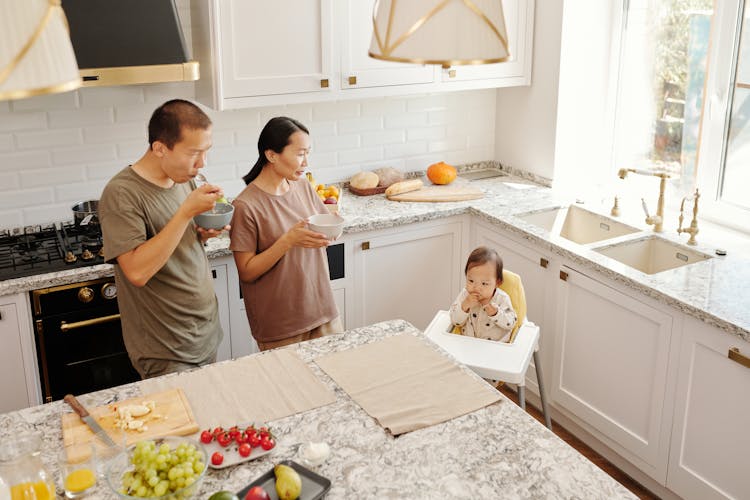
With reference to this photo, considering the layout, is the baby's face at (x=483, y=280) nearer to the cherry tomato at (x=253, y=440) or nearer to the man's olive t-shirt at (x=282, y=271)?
the man's olive t-shirt at (x=282, y=271)

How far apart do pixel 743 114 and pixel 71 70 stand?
11.0ft

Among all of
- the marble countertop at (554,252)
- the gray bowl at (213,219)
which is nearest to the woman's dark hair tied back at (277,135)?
the gray bowl at (213,219)

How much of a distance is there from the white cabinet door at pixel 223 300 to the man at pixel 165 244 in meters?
0.63

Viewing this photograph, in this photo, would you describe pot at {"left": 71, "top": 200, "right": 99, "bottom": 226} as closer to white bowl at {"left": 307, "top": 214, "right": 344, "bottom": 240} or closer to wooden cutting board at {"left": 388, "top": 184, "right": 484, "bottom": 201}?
white bowl at {"left": 307, "top": 214, "right": 344, "bottom": 240}

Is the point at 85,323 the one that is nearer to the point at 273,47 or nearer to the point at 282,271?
the point at 282,271

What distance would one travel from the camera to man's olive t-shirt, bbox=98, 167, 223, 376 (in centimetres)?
264

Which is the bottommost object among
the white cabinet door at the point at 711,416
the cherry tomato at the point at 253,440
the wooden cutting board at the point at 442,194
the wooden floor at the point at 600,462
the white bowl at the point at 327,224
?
the wooden floor at the point at 600,462

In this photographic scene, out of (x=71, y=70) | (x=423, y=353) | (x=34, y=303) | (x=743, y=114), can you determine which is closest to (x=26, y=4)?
(x=71, y=70)

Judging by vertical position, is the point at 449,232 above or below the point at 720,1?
below

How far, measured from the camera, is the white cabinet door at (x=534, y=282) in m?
3.77

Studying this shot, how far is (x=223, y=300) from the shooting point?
3.65 m

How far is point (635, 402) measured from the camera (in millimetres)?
3363

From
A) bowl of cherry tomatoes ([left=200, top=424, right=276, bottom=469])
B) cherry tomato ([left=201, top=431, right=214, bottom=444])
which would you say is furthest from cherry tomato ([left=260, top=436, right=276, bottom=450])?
cherry tomato ([left=201, top=431, right=214, bottom=444])

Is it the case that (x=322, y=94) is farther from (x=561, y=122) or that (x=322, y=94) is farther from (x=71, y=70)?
(x=71, y=70)
